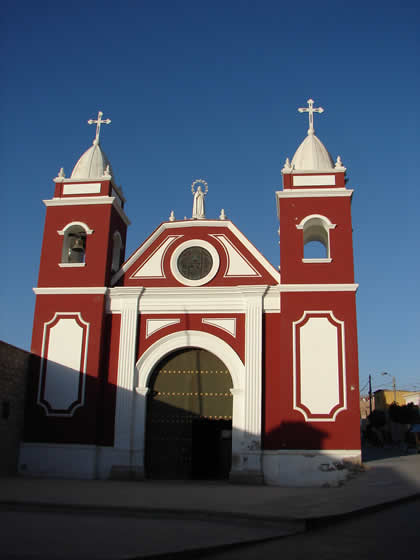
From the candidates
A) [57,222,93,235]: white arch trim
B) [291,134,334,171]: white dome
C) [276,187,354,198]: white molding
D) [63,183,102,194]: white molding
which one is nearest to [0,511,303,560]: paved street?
[57,222,93,235]: white arch trim

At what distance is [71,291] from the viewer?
17.7 metres

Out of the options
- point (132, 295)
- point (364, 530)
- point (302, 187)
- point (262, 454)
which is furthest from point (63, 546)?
point (302, 187)

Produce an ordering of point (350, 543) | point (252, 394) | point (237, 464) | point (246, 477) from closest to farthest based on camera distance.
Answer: point (350, 543)
point (246, 477)
point (237, 464)
point (252, 394)

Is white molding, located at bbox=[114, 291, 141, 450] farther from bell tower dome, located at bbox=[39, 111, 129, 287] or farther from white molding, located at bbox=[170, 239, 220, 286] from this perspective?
white molding, located at bbox=[170, 239, 220, 286]

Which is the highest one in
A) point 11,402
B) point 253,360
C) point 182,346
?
point 182,346

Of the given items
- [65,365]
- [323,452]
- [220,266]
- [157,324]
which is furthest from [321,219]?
[65,365]

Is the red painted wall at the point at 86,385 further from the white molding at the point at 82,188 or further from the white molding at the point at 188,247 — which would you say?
the white molding at the point at 82,188

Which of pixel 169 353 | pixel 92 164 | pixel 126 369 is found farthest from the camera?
pixel 92 164

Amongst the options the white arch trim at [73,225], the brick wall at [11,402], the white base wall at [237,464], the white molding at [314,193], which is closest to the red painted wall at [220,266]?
the white arch trim at [73,225]

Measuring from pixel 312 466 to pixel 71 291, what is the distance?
28.7 feet

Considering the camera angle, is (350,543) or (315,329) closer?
(350,543)

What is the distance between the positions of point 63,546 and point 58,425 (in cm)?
1032

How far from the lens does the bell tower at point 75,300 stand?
16.6 metres

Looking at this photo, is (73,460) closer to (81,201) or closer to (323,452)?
(323,452)
